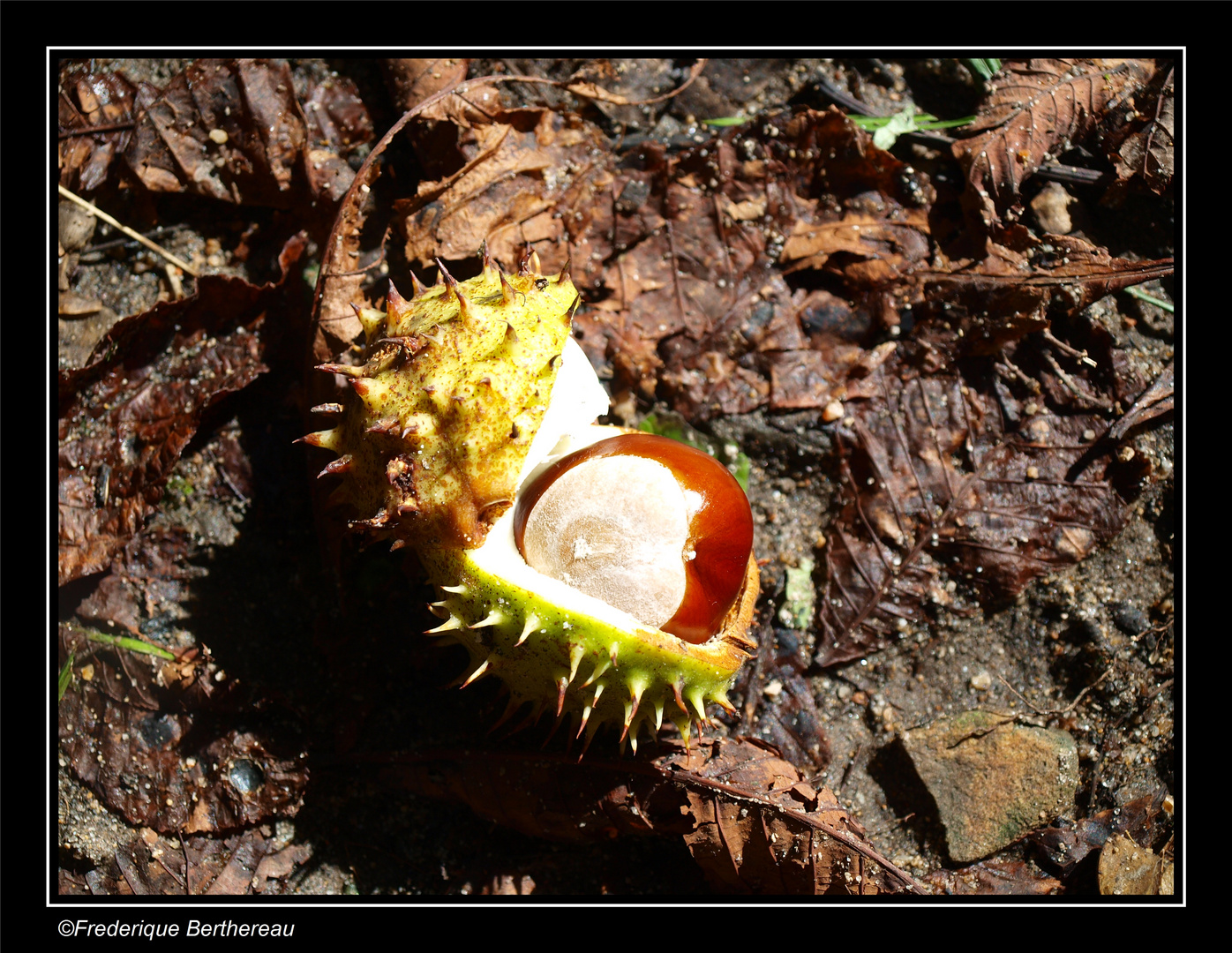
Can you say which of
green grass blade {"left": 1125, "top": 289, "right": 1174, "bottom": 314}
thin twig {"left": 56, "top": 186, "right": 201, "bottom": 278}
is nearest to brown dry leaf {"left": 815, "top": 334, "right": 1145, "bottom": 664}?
green grass blade {"left": 1125, "top": 289, "right": 1174, "bottom": 314}

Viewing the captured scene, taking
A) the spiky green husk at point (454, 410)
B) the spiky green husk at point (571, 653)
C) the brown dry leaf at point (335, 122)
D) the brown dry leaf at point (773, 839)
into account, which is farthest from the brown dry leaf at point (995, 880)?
the brown dry leaf at point (335, 122)

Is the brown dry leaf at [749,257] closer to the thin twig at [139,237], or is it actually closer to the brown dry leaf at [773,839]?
the brown dry leaf at [773,839]

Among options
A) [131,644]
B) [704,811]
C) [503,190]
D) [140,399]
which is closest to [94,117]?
[140,399]

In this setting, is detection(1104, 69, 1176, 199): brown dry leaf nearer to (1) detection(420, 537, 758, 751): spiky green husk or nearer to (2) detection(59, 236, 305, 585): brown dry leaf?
(1) detection(420, 537, 758, 751): spiky green husk

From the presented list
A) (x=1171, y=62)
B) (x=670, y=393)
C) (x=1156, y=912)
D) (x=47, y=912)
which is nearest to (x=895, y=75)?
(x=1171, y=62)

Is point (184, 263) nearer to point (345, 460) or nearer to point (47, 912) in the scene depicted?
point (345, 460)
